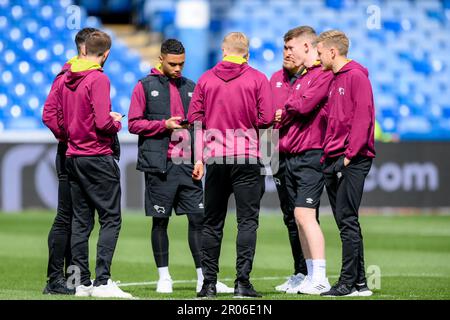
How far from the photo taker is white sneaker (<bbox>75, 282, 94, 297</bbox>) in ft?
26.5

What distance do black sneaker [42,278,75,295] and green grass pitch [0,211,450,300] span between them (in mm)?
97

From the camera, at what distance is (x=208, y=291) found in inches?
319

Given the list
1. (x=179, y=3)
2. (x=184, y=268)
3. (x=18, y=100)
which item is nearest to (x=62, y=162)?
(x=184, y=268)

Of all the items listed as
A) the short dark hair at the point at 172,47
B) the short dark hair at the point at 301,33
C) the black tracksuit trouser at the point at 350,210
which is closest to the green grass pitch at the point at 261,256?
the black tracksuit trouser at the point at 350,210

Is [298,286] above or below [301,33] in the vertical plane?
below

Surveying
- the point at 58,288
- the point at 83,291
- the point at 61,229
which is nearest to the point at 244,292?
the point at 83,291

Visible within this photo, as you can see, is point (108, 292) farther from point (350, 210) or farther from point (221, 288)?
point (350, 210)

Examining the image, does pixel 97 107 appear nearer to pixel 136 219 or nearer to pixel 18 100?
pixel 136 219

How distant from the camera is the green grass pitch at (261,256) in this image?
Result: 29.7 ft

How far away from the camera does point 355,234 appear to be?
818cm

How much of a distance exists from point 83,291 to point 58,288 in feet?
1.35

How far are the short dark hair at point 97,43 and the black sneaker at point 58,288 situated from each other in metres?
1.99

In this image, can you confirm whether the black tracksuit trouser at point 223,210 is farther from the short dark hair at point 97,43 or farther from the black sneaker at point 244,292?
the short dark hair at point 97,43
